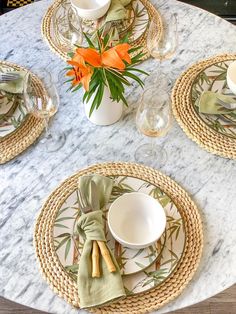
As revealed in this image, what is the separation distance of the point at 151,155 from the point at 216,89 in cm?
28

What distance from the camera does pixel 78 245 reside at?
0.97 metres

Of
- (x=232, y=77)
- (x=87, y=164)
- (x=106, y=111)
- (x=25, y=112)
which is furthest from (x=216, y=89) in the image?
(x=25, y=112)

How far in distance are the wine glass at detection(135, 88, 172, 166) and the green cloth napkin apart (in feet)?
0.47

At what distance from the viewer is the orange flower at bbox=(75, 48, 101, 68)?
1.04 metres

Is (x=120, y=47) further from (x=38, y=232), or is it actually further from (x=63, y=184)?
(x=38, y=232)

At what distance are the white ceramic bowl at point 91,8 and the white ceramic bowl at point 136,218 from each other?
621 millimetres

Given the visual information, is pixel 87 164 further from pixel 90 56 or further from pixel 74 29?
pixel 74 29

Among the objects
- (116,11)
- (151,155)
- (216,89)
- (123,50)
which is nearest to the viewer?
(123,50)

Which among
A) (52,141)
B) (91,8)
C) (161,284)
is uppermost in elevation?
(91,8)

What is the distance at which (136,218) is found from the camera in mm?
1025

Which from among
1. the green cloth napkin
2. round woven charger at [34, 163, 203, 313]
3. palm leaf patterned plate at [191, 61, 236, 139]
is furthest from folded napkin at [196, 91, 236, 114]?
the green cloth napkin

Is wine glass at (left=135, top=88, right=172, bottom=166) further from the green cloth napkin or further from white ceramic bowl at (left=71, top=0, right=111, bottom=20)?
white ceramic bowl at (left=71, top=0, right=111, bottom=20)

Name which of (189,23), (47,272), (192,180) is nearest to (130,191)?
(192,180)

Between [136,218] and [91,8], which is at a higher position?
[91,8]
